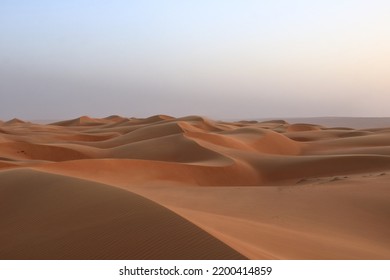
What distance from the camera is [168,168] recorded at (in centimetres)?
1436

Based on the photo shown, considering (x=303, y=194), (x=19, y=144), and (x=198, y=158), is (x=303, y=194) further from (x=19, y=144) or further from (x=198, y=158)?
(x=19, y=144)

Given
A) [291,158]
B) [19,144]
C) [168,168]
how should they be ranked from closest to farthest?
[168,168]
[291,158]
[19,144]

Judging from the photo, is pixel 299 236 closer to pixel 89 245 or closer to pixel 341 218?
pixel 341 218

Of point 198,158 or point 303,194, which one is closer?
point 303,194

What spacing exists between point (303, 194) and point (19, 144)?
15.1 m

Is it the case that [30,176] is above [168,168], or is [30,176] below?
below

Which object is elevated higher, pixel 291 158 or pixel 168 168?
pixel 291 158

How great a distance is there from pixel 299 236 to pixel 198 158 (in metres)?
12.2

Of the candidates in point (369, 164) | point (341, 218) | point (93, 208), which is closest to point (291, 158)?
point (369, 164)

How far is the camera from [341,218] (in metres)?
7.51
